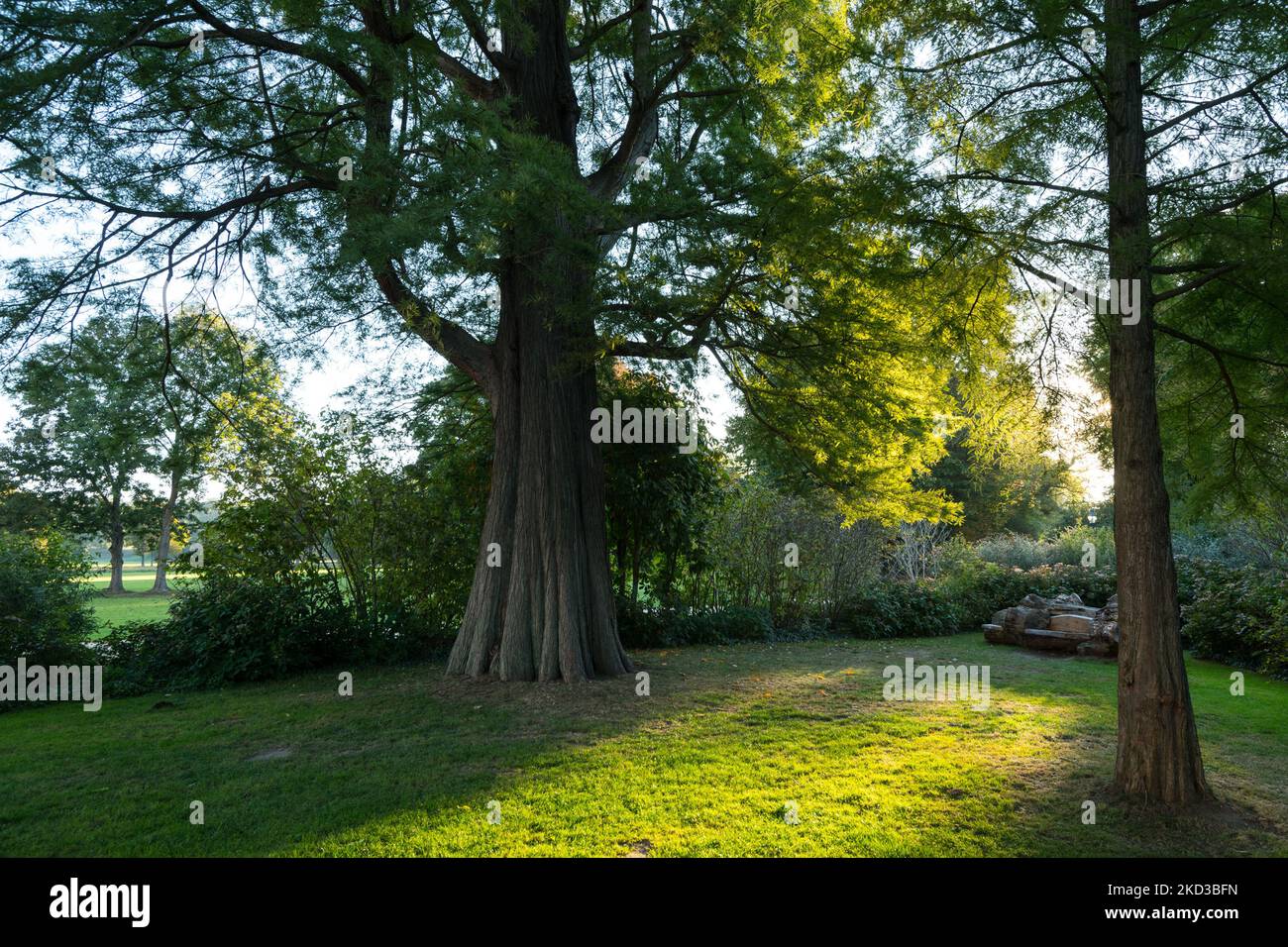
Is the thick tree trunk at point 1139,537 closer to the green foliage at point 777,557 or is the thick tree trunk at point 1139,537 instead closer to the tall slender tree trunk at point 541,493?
the tall slender tree trunk at point 541,493

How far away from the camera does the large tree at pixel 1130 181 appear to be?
464 centimetres

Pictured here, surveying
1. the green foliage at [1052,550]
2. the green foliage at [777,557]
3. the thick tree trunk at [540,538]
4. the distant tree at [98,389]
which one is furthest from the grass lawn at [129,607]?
the green foliage at [1052,550]

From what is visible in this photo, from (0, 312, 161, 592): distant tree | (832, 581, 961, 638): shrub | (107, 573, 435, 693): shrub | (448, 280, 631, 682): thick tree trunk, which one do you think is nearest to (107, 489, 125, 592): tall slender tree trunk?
(107, 573, 435, 693): shrub

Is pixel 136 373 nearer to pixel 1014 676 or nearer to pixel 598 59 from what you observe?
pixel 598 59

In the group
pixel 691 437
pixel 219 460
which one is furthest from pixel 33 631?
pixel 691 437

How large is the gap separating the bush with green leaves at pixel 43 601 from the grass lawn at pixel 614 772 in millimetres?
984

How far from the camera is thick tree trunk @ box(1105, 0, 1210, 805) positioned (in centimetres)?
464

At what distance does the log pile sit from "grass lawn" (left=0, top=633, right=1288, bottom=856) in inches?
95.3

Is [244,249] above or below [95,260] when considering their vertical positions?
above

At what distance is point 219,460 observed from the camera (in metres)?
9.93

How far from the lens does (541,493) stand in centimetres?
884

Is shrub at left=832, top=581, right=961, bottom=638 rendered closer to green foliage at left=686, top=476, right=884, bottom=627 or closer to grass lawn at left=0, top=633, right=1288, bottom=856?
green foliage at left=686, top=476, right=884, bottom=627

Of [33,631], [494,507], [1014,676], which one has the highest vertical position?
[494,507]

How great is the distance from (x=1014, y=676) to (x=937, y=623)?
4674 millimetres
